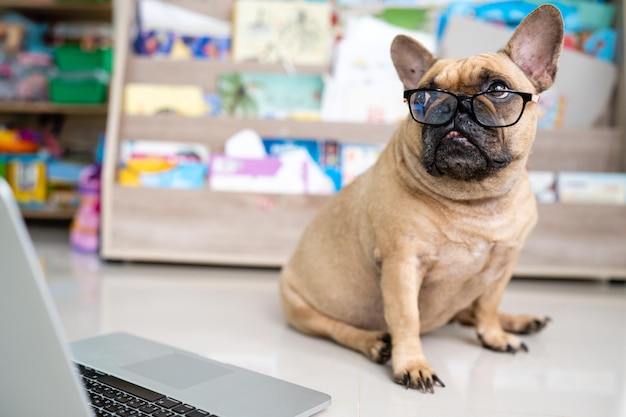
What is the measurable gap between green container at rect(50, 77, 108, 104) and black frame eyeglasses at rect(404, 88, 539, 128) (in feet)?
8.70

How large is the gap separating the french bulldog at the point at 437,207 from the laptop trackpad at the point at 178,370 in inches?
13.9

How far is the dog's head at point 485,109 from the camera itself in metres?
1.14

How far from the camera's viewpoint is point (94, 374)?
3.34 ft

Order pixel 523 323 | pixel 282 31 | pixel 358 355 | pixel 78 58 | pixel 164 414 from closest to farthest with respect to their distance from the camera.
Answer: pixel 164 414
pixel 358 355
pixel 523 323
pixel 282 31
pixel 78 58

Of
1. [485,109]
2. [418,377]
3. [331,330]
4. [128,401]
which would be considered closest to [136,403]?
[128,401]

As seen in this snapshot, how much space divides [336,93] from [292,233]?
1.96ft

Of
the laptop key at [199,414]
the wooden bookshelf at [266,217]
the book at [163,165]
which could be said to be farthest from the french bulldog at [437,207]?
the book at [163,165]

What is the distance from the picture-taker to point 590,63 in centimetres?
244

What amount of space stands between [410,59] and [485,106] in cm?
26

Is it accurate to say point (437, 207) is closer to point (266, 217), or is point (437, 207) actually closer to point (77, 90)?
point (266, 217)

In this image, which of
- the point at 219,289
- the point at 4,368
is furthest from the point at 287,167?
the point at 4,368

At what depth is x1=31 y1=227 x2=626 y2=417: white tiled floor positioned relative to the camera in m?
1.15

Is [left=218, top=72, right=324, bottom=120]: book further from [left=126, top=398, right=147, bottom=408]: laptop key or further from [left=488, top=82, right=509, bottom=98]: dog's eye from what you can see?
[left=126, top=398, right=147, bottom=408]: laptop key

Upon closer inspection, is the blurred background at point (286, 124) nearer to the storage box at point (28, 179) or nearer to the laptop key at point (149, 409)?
the storage box at point (28, 179)
